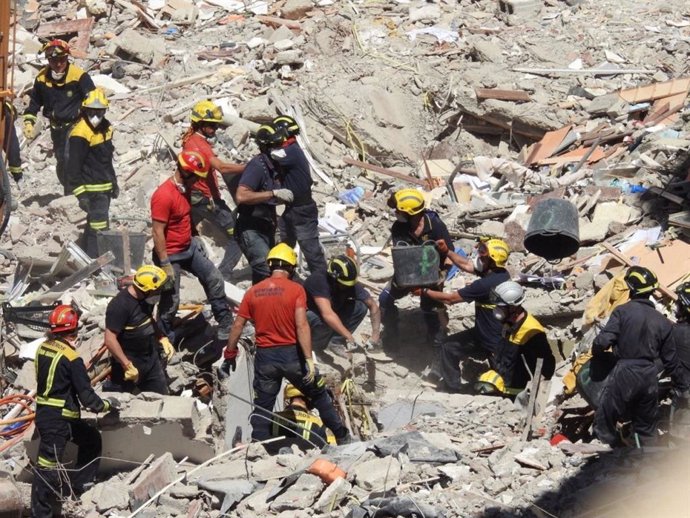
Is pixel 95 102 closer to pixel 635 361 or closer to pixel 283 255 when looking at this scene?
pixel 283 255

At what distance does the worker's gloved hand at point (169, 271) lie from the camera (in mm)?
9469

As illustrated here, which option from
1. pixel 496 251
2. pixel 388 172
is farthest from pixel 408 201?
pixel 388 172

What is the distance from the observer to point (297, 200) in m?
10.7

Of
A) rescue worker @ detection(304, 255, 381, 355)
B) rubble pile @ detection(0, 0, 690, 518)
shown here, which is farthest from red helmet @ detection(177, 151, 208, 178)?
rubble pile @ detection(0, 0, 690, 518)

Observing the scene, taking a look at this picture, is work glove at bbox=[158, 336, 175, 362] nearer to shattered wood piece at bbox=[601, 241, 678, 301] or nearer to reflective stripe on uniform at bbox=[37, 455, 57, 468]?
reflective stripe on uniform at bbox=[37, 455, 57, 468]

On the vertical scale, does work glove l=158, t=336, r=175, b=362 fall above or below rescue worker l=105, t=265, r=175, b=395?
below

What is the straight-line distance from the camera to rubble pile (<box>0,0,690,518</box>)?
796 centimetres

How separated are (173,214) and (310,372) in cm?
210

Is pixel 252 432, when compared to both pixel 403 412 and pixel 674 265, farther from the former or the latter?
pixel 674 265

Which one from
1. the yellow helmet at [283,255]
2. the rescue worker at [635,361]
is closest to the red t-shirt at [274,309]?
the yellow helmet at [283,255]

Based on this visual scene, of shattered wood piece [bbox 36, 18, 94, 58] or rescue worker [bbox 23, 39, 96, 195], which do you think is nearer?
rescue worker [bbox 23, 39, 96, 195]

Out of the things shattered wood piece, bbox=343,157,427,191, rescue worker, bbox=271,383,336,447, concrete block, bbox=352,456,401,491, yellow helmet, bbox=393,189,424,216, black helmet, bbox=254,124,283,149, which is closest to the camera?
concrete block, bbox=352,456,401,491

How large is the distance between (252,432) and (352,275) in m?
1.63

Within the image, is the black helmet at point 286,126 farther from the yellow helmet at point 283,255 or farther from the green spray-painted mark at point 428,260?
the yellow helmet at point 283,255
